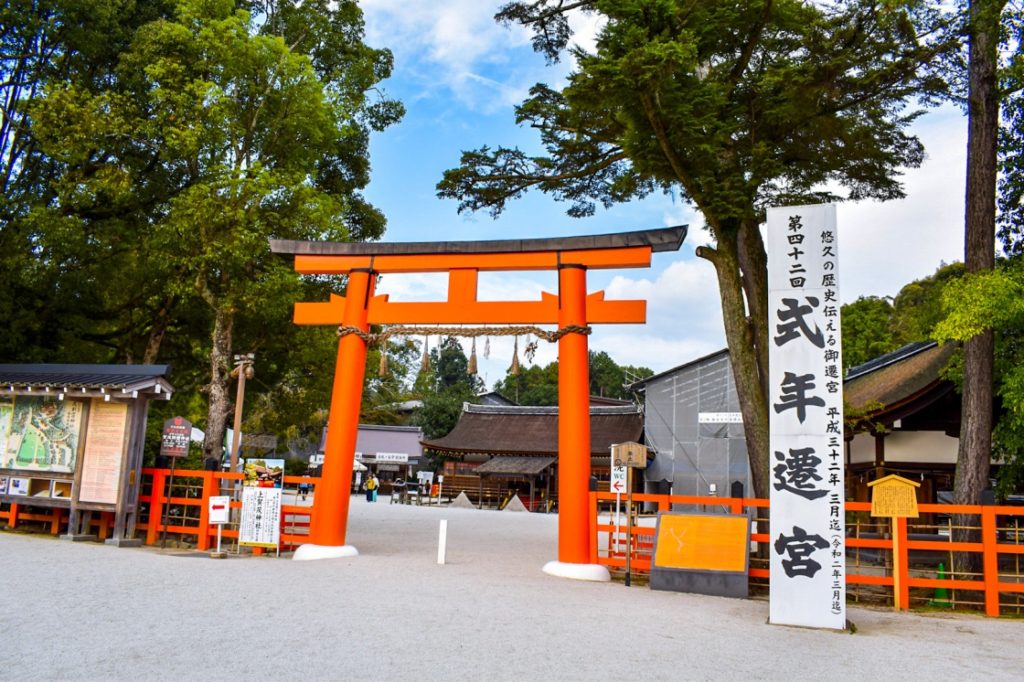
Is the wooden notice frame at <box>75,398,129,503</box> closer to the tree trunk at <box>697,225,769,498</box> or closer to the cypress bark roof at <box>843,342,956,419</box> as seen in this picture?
the tree trunk at <box>697,225,769,498</box>

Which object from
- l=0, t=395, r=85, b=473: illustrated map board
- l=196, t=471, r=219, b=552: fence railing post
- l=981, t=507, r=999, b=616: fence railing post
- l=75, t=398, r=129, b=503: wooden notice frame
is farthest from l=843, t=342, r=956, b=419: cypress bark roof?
l=0, t=395, r=85, b=473: illustrated map board

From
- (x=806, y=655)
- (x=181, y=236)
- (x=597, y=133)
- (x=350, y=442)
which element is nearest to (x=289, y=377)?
(x=181, y=236)

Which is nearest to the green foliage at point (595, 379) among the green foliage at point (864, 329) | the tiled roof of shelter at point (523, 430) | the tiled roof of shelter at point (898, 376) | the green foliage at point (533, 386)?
the green foliage at point (533, 386)

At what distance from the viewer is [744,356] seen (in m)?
9.82

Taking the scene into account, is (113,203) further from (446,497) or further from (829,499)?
(446,497)

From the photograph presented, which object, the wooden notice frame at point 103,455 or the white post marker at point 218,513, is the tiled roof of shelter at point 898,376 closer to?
the white post marker at point 218,513

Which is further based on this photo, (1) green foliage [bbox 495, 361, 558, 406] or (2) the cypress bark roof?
(1) green foliage [bbox 495, 361, 558, 406]

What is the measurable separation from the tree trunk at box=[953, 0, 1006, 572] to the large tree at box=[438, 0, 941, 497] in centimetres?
84

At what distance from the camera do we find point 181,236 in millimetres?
13438

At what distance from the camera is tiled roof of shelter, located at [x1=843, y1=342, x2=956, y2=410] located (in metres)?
12.7

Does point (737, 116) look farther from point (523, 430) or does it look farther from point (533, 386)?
point (533, 386)

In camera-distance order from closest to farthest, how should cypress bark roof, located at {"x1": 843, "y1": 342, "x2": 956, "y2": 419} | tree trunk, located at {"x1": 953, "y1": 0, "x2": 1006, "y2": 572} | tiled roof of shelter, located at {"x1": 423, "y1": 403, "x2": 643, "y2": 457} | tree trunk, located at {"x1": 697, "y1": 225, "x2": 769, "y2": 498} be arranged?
tree trunk, located at {"x1": 953, "y1": 0, "x2": 1006, "y2": 572}, tree trunk, located at {"x1": 697, "y1": 225, "x2": 769, "y2": 498}, cypress bark roof, located at {"x1": 843, "y1": 342, "x2": 956, "y2": 419}, tiled roof of shelter, located at {"x1": 423, "y1": 403, "x2": 643, "y2": 457}

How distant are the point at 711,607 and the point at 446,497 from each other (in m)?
23.4

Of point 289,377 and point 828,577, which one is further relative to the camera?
point 289,377
